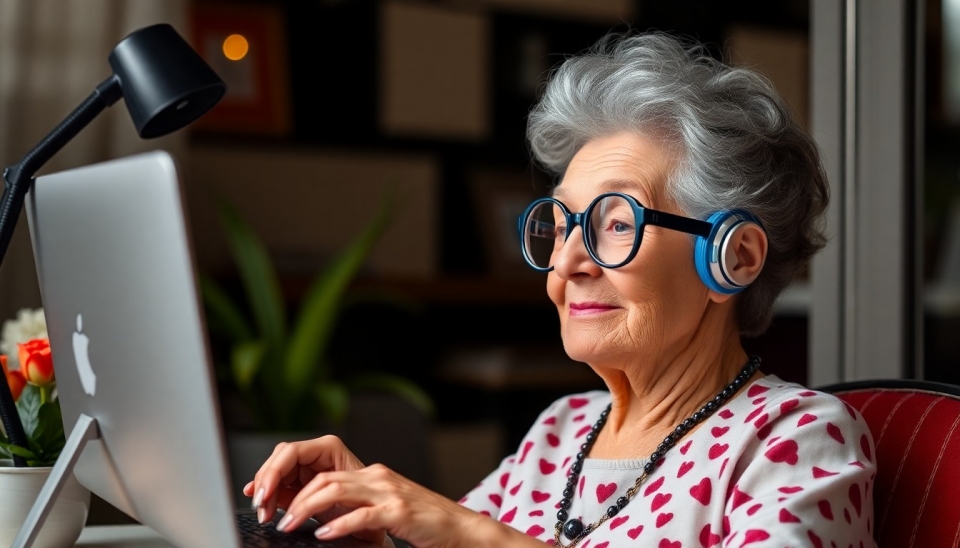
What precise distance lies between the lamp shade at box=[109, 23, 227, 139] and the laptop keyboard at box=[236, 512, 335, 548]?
0.46 metres

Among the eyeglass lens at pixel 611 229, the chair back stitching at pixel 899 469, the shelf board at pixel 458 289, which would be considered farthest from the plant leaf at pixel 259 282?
the chair back stitching at pixel 899 469

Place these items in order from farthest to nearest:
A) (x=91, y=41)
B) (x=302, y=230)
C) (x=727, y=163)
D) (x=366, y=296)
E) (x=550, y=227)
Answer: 1. (x=302, y=230)
2. (x=366, y=296)
3. (x=91, y=41)
4. (x=550, y=227)
5. (x=727, y=163)

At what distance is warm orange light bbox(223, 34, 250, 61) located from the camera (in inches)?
139

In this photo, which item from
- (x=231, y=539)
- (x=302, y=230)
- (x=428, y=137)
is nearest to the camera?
(x=231, y=539)

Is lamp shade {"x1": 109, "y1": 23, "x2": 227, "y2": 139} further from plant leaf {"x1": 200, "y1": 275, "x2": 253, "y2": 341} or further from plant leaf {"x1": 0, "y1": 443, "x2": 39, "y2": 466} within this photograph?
plant leaf {"x1": 200, "y1": 275, "x2": 253, "y2": 341}

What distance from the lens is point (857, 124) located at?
5.67 ft

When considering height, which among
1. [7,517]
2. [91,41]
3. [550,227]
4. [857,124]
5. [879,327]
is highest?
[91,41]

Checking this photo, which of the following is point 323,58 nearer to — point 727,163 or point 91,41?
point 91,41

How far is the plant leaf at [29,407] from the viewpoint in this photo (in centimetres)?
127

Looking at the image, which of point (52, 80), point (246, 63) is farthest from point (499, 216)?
point (52, 80)

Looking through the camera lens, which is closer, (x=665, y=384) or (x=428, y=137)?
(x=665, y=384)

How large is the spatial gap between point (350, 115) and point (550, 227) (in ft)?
8.73

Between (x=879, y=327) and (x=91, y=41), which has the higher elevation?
(x=91, y=41)

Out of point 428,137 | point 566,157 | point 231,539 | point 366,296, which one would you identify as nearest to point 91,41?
point 366,296
